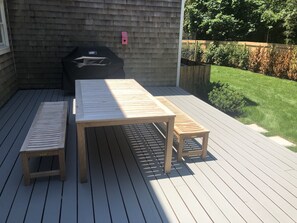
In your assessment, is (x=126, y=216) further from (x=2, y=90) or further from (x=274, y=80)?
(x=274, y=80)

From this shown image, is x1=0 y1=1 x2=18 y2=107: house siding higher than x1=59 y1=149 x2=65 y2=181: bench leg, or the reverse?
x1=0 y1=1 x2=18 y2=107: house siding

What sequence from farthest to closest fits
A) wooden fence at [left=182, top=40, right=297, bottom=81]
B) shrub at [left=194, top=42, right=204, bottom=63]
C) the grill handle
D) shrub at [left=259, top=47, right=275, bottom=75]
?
shrub at [left=194, top=42, right=204, bottom=63] → shrub at [left=259, top=47, right=275, bottom=75] → wooden fence at [left=182, top=40, right=297, bottom=81] → the grill handle

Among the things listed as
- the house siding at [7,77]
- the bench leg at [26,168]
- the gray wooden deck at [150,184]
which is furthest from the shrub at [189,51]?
the bench leg at [26,168]

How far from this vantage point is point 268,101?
20.6 feet

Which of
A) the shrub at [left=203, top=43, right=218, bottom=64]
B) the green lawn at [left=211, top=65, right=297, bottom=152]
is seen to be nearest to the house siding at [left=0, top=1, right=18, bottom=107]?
the green lawn at [left=211, top=65, right=297, bottom=152]

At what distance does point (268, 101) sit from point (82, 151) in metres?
5.41

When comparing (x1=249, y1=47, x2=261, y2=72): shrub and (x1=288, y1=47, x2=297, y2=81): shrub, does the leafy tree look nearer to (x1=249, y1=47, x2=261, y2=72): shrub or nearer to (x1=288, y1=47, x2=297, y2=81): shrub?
(x1=249, y1=47, x2=261, y2=72): shrub

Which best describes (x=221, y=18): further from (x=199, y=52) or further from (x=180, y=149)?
(x=180, y=149)

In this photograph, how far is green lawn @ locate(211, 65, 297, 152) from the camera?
4599 mm

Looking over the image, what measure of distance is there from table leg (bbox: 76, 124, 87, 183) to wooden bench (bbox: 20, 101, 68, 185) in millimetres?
174

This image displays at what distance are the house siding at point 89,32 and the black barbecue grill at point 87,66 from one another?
0.57m

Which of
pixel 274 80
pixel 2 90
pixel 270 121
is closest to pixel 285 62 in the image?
pixel 274 80

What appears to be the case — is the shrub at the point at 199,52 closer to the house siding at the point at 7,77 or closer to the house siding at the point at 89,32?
the house siding at the point at 89,32

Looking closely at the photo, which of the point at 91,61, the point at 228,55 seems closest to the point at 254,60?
the point at 228,55
